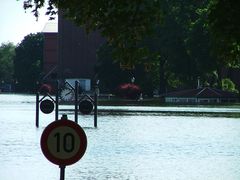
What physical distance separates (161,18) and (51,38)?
6155 inches

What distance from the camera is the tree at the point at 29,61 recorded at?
180 m

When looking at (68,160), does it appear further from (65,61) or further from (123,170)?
(65,61)

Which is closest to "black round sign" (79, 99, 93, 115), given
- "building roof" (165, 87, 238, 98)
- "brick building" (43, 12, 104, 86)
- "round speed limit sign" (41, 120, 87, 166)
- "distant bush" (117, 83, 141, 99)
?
"round speed limit sign" (41, 120, 87, 166)

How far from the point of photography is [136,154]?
25.5m

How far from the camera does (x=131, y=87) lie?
106m

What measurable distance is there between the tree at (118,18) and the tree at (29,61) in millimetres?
164871

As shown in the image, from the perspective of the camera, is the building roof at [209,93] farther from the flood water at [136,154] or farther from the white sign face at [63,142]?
the white sign face at [63,142]

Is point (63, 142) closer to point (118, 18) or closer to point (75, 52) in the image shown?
point (118, 18)

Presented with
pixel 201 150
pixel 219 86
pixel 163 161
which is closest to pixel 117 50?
pixel 163 161

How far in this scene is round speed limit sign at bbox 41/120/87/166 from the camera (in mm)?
8727

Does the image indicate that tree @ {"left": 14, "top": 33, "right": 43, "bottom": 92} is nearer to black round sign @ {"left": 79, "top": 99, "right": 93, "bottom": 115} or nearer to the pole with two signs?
black round sign @ {"left": 79, "top": 99, "right": 93, "bottom": 115}

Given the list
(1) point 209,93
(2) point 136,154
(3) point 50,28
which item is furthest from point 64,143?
(3) point 50,28

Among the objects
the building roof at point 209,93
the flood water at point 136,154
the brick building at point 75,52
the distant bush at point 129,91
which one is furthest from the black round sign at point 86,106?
the brick building at point 75,52

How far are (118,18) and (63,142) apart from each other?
174 inches
